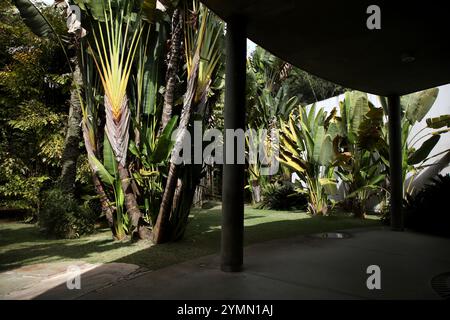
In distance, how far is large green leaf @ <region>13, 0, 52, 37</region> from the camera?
21.8ft

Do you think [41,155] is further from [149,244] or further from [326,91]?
[326,91]

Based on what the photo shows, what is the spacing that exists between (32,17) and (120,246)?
17.9 feet

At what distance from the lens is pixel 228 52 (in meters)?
4.11

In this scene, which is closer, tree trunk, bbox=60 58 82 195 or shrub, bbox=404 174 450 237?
shrub, bbox=404 174 450 237

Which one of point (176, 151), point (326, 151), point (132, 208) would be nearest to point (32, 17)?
point (176, 151)

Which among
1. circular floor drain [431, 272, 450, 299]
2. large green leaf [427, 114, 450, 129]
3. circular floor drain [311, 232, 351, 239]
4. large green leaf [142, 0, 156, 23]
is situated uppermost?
large green leaf [142, 0, 156, 23]

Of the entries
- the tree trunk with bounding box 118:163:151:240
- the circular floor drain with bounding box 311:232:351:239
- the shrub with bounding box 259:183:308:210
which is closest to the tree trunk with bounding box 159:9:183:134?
the tree trunk with bounding box 118:163:151:240

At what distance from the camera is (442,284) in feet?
11.7

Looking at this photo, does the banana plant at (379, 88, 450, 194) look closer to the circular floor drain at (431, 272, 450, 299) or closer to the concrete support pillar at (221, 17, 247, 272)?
the circular floor drain at (431, 272, 450, 299)

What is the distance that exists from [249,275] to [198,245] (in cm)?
211

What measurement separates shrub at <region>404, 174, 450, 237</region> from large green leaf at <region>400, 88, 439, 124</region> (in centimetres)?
205

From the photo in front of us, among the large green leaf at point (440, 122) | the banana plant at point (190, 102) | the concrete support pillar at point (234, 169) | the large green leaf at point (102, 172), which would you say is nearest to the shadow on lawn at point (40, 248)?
the banana plant at point (190, 102)

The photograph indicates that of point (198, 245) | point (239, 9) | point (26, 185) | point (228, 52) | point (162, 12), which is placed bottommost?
point (198, 245)
